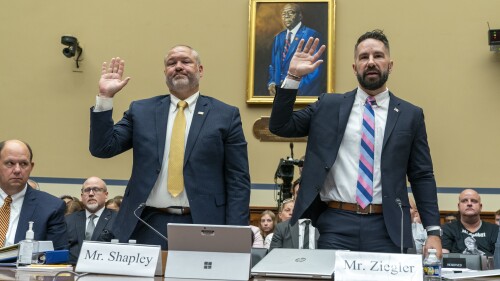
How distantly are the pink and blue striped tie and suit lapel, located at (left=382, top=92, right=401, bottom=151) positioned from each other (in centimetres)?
6

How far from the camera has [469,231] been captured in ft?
22.5

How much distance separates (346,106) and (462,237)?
3724mm

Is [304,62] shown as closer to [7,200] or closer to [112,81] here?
[112,81]

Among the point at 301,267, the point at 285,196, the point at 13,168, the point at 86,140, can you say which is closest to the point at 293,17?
the point at 285,196

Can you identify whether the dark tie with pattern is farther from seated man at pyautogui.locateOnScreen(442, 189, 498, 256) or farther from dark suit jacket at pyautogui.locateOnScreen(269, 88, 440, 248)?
dark suit jacket at pyautogui.locateOnScreen(269, 88, 440, 248)

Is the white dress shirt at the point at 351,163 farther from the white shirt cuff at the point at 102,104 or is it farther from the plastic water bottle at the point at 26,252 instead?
the plastic water bottle at the point at 26,252

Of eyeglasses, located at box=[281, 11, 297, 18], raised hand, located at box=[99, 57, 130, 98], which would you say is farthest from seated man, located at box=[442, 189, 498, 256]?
raised hand, located at box=[99, 57, 130, 98]

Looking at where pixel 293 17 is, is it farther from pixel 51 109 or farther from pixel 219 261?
pixel 219 261

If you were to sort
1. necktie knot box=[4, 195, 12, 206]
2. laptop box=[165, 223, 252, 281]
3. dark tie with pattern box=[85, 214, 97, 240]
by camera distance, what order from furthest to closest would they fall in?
dark tie with pattern box=[85, 214, 97, 240] < necktie knot box=[4, 195, 12, 206] < laptop box=[165, 223, 252, 281]

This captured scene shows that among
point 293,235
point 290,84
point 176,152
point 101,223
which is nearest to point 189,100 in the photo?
point 176,152

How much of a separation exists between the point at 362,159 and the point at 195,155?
2.65 ft

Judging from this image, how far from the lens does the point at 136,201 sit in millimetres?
3557

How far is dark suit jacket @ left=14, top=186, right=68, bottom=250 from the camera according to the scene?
3932 millimetres

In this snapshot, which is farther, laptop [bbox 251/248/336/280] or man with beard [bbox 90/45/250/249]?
man with beard [bbox 90/45/250/249]
